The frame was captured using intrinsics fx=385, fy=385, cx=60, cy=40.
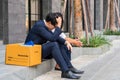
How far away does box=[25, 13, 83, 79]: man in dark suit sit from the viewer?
25.7ft

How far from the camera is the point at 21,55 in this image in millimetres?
→ 7453

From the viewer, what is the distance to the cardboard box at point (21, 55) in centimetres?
739

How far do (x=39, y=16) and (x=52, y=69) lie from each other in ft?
43.5

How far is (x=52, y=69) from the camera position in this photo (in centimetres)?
890

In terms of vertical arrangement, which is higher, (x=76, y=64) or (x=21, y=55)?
(x=21, y=55)

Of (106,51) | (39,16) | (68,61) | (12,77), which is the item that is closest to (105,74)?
(68,61)

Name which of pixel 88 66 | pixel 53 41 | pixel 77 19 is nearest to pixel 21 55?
pixel 53 41

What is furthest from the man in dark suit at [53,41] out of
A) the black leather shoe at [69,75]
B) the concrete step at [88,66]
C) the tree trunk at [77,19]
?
the tree trunk at [77,19]

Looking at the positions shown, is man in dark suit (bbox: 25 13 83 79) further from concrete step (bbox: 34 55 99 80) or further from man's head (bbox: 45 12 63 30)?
concrete step (bbox: 34 55 99 80)

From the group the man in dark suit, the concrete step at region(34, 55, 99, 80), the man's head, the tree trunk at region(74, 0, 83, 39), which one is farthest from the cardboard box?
the tree trunk at region(74, 0, 83, 39)

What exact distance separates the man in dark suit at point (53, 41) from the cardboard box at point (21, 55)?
433 millimetres

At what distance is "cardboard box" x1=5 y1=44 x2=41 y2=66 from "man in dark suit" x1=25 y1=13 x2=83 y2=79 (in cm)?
43

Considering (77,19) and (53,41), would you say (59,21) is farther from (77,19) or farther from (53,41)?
(77,19)

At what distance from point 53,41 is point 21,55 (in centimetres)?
82
